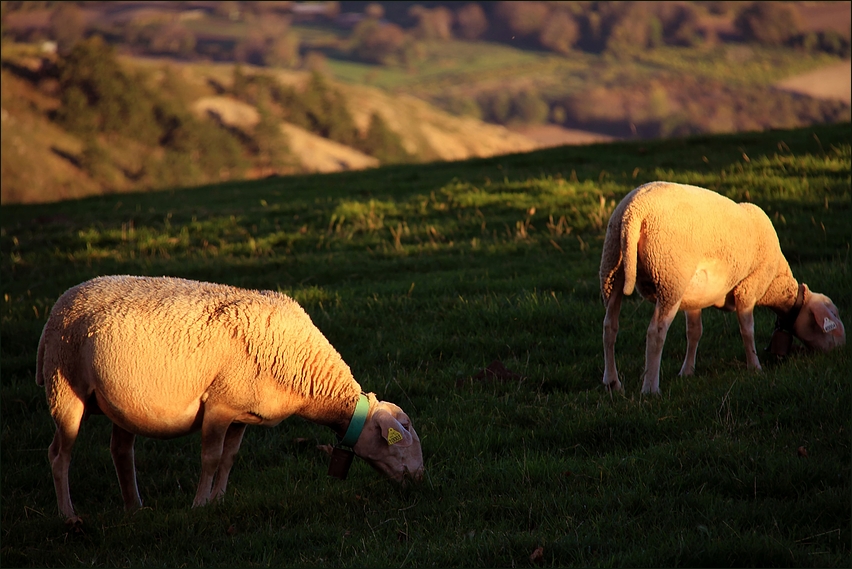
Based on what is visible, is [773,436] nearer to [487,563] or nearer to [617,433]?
[617,433]

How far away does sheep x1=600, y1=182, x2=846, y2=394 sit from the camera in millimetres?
6125

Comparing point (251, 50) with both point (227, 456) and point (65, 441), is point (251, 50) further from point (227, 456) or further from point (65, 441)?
point (227, 456)

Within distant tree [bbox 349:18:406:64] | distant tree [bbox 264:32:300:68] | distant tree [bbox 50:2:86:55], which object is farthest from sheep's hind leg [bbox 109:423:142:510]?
distant tree [bbox 349:18:406:64]

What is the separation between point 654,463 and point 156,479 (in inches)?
144

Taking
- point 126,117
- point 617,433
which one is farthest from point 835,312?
point 126,117

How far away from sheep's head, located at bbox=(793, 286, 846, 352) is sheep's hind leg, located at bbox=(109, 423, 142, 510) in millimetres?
5867

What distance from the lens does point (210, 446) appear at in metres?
4.86

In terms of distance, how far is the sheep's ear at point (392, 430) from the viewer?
16.0ft

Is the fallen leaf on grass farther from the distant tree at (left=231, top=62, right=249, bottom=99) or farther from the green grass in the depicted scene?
the green grass

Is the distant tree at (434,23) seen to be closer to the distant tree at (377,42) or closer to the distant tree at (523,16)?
the distant tree at (377,42)

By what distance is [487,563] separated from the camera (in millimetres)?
3990

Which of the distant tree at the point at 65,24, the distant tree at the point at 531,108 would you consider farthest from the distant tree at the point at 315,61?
the distant tree at the point at 65,24

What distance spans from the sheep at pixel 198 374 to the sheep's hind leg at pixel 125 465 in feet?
0.29

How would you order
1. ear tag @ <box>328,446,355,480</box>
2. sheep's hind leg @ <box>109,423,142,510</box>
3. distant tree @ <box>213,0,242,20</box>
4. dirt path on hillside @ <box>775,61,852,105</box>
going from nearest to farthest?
1. ear tag @ <box>328,446,355,480</box>
2. sheep's hind leg @ <box>109,423,142,510</box>
3. dirt path on hillside @ <box>775,61,852,105</box>
4. distant tree @ <box>213,0,242,20</box>
